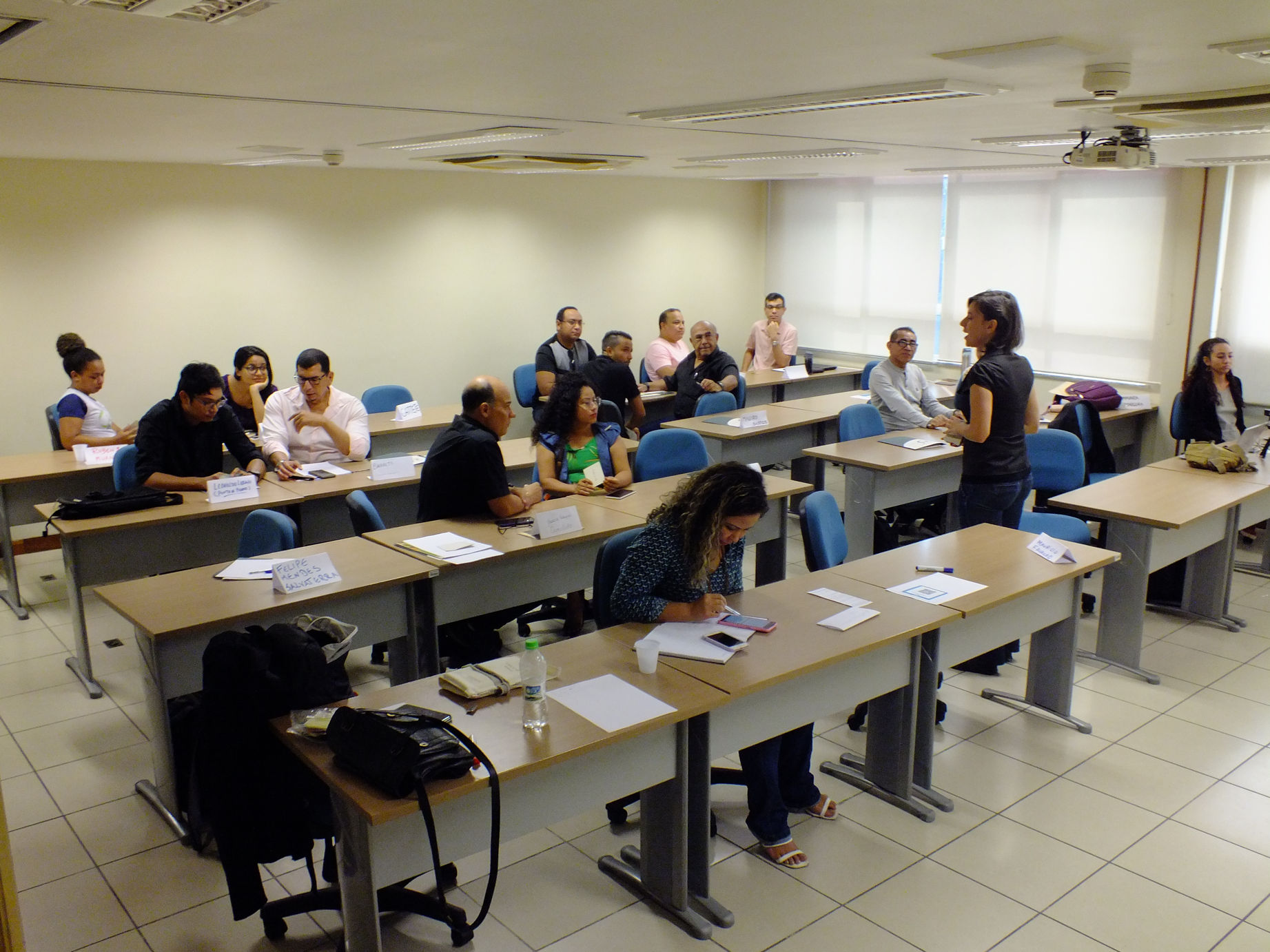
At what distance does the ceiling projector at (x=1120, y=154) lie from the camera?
437 centimetres

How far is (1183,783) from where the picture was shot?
12.6 ft

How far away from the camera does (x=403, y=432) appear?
23.0 feet

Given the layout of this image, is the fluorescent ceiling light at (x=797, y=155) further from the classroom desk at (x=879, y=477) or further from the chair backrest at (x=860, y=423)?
the classroom desk at (x=879, y=477)

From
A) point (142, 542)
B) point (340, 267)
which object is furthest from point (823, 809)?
point (340, 267)

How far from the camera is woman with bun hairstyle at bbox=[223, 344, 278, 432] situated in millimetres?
6613

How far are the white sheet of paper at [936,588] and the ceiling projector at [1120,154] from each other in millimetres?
2055

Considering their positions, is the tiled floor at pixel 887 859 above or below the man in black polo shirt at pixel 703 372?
below

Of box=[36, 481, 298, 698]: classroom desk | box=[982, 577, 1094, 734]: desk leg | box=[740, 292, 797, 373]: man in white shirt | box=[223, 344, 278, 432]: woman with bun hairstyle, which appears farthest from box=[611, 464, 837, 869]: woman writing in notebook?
box=[740, 292, 797, 373]: man in white shirt

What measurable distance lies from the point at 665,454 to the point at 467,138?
200 cm

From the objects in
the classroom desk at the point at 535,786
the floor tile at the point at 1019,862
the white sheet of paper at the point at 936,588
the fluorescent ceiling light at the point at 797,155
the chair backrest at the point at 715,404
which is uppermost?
the fluorescent ceiling light at the point at 797,155

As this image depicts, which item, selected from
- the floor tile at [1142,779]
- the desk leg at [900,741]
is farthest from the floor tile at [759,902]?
the floor tile at [1142,779]

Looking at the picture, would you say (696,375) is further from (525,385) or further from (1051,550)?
(1051,550)

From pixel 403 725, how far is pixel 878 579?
2.04 meters

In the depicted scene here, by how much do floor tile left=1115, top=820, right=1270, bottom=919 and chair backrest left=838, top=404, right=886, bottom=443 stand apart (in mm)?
3315
